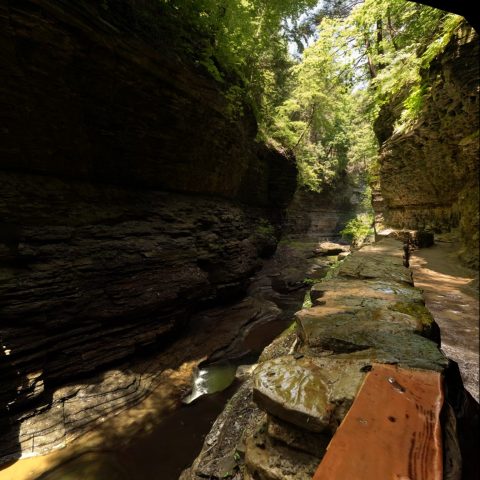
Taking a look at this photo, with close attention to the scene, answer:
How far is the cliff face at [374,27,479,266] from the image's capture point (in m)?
5.93

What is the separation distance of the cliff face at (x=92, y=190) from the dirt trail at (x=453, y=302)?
256 inches

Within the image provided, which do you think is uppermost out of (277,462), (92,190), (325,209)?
(92,190)

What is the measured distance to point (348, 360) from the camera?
5.49ft

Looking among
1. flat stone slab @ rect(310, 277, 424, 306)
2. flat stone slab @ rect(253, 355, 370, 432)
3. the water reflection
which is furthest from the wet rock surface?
the water reflection

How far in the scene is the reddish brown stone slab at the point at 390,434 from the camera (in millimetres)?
964

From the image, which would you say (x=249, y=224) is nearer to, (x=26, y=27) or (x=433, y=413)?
(x=26, y=27)

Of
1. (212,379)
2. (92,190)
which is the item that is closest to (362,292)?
(212,379)

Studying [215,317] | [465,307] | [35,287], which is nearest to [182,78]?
[35,287]

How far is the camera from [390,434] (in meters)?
1.10

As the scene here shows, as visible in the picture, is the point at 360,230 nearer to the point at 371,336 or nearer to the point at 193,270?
the point at 193,270

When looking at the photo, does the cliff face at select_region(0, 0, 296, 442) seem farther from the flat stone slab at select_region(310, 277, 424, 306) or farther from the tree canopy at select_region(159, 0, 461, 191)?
the flat stone slab at select_region(310, 277, 424, 306)

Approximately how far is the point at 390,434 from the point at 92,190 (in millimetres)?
8764

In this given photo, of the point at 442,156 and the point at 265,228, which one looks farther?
the point at 265,228

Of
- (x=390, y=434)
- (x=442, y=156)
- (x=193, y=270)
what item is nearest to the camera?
(x=390, y=434)
